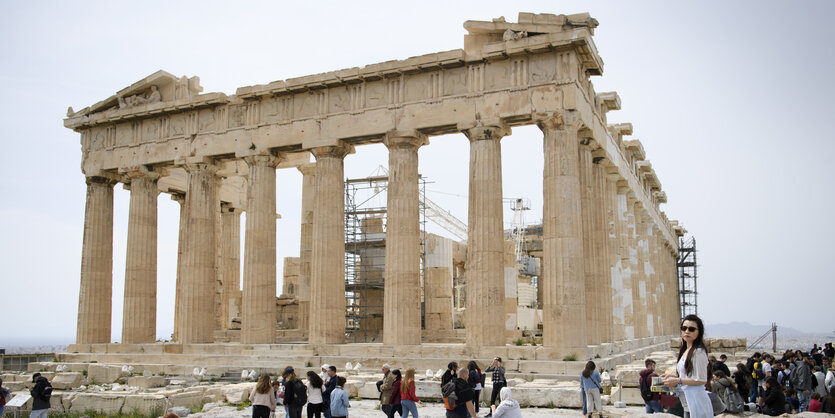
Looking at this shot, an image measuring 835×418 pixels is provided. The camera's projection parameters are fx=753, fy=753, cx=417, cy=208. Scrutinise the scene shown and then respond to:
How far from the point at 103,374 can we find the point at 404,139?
12.7 metres

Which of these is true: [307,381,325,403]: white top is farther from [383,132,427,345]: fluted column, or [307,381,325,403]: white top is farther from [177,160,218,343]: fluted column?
[177,160,218,343]: fluted column

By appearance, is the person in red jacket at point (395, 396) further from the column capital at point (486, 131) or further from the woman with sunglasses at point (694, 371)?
the column capital at point (486, 131)

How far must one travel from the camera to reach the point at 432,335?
32.7 metres

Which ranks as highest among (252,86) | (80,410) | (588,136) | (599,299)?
(252,86)

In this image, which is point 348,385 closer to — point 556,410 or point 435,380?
point 435,380

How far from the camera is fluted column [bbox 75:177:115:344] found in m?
31.2

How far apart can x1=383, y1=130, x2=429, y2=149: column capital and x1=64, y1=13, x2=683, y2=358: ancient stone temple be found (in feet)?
0.18

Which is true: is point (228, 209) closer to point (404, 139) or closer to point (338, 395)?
point (404, 139)

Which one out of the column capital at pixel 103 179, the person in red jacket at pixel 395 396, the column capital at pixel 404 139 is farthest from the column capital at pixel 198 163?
the person in red jacket at pixel 395 396

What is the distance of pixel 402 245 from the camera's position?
2534cm

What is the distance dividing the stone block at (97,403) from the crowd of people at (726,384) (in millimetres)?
12079

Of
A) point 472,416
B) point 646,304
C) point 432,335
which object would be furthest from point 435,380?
point 646,304

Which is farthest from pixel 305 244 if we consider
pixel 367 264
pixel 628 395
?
pixel 628 395

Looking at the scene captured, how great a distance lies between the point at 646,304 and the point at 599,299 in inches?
472
